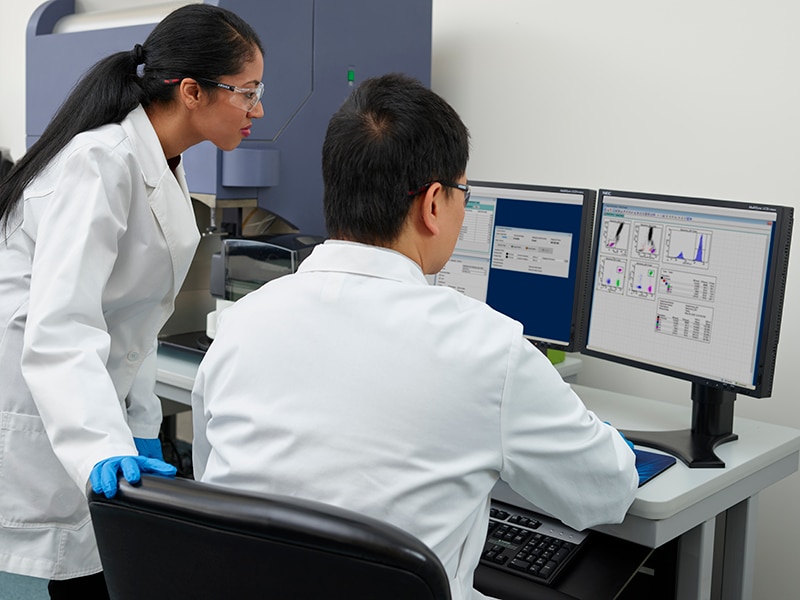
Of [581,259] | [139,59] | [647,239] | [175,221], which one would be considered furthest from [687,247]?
[139,59]

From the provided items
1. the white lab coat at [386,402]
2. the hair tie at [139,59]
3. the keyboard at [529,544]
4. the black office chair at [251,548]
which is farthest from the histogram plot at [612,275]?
the black office chair at [251,548]

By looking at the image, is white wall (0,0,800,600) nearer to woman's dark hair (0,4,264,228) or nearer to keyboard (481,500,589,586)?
keyboard (481,500,589,586)

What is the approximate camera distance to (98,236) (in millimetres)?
1286

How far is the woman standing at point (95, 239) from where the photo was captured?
1240 mm

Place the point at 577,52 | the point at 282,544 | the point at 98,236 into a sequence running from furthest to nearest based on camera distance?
the point at 577,52 < the point at 98,236 < the point at 282,544

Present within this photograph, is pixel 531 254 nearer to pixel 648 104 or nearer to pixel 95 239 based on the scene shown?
pixel 648 104

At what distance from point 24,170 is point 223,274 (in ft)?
2.49

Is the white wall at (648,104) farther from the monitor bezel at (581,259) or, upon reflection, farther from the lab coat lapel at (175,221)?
the lab coat lapel at (175,221)

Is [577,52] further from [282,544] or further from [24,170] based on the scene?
[282,544]

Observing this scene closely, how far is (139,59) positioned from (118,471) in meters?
0.82

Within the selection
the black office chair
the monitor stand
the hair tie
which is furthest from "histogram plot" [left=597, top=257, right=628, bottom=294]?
the black office chair

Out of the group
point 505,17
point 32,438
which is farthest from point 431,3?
point 32,438

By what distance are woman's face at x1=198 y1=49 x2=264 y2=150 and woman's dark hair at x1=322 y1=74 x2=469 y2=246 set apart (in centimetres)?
53

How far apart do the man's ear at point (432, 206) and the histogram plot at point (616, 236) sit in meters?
0.67
